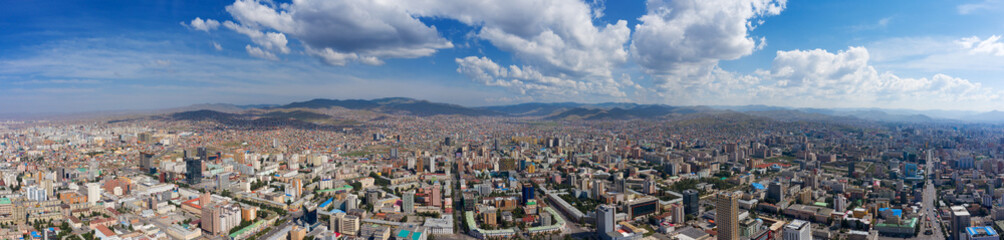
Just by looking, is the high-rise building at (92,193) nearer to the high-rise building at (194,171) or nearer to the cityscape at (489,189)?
the cityscape at (489,189)

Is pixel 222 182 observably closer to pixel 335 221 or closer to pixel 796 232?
pixel 335 221

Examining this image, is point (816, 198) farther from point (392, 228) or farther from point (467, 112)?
point (467, 112)

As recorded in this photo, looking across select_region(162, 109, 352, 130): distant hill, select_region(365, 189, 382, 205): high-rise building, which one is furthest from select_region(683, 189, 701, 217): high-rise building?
select_region(162, 109, 352, 130): distant hill

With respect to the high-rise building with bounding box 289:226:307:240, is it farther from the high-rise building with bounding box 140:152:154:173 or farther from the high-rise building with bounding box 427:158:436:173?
the high-rise building with bounding box 140:152:154:173

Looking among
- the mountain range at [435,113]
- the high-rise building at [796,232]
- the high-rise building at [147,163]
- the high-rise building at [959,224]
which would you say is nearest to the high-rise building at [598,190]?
the high-rise building at [796,232]

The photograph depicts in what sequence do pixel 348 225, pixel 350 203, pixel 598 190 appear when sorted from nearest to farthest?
pixel 348 225 → pixel 350 203 → pixel 598 190

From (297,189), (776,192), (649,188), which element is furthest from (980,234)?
(297,189)

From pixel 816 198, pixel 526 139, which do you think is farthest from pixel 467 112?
pixel 816 198
